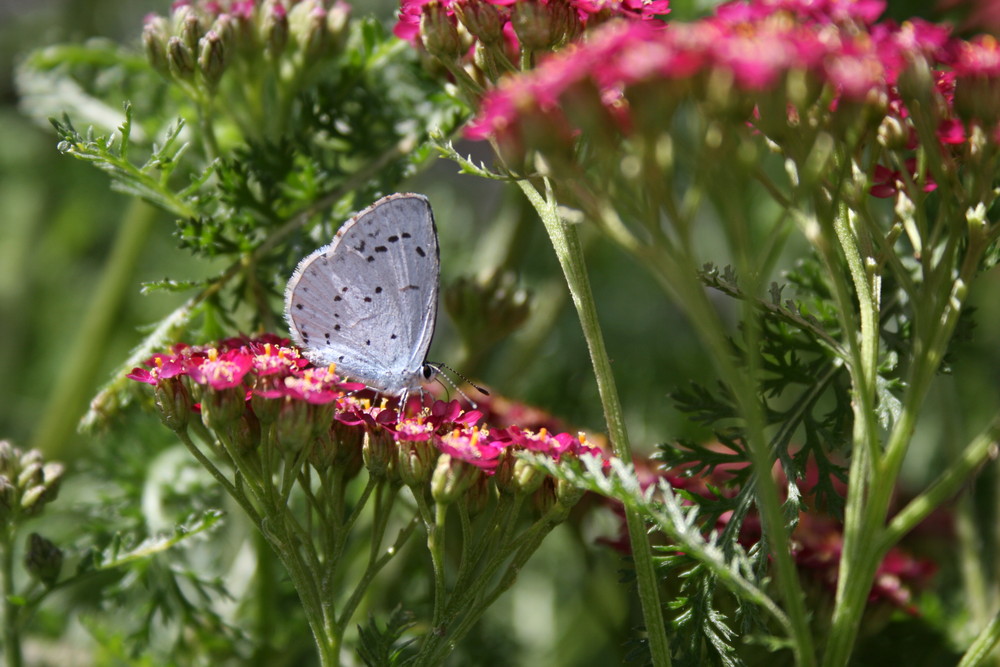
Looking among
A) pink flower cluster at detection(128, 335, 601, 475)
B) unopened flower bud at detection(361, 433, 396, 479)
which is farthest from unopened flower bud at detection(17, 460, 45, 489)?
unopened flower bud at detection(361, 433, 396, 479)

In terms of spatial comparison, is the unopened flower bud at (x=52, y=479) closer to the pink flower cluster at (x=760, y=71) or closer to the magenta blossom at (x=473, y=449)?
the magenta blossom at (x=473, y=449)

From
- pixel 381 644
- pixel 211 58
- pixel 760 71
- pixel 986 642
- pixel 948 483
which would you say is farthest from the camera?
pixel 211 58

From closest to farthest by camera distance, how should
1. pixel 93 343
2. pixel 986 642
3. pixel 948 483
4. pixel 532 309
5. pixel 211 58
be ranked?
pixel 948 483 → pixel 986 642 → pixel 211 58 → pixel 532 309 → pixel 93 343

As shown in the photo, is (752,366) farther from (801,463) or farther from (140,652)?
(140,652)

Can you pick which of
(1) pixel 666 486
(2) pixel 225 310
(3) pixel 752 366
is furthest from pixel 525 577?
(3) pixel 752 366

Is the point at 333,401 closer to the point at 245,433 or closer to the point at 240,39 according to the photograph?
the point at 245,433

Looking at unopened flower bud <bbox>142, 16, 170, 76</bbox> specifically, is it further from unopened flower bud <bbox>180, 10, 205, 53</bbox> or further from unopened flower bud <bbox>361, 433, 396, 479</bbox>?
unopened flower bud <bbox>361, 433, 396, 479</bbox>

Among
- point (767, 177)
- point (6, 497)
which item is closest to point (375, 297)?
point (6, 497)
